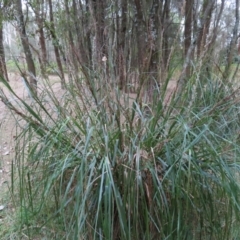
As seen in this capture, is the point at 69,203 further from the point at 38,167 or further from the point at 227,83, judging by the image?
the point at 227,83

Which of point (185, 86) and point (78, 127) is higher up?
point (185, 86)

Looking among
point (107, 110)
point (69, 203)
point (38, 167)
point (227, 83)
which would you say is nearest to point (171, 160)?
point (107, 110)

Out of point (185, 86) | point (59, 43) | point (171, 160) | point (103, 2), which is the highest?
point (103, 2)

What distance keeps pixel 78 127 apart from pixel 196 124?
2.01 ft

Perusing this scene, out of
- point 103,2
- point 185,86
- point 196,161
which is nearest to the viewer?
point 196,161

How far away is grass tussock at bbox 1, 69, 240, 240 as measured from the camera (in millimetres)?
1251

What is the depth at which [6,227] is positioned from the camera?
1808 millimetres

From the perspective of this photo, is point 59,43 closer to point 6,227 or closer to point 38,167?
point 38,167

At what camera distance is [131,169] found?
1.26 m

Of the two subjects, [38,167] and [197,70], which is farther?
[197,70]

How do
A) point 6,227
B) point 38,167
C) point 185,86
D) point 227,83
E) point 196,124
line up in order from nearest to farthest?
point 196,124 → point 38,167 → point 185,86 → point 6,227 → point 227,83

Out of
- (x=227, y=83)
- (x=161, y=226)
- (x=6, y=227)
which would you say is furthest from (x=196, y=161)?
(x=6, y=227)

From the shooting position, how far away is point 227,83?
214 centimetres

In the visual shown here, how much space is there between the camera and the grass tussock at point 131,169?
1.25 m
